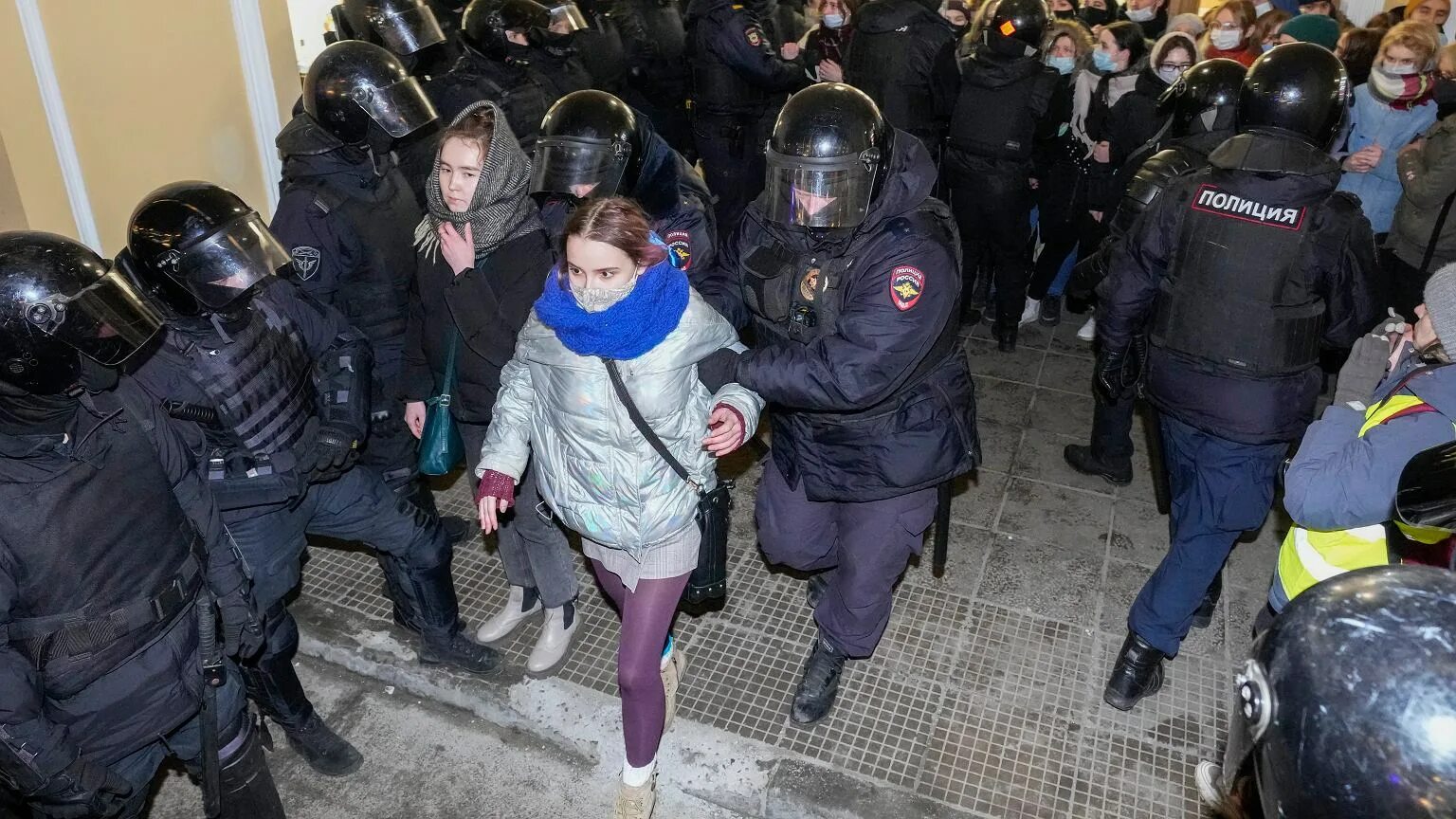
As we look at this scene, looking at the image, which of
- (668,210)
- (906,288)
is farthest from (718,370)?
(668,210)

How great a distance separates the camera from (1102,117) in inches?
234

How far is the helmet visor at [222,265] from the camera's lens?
9.26ft

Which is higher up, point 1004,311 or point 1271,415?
point 1271,415

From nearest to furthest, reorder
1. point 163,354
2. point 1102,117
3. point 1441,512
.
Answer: point 1441,512, point 163,354, point 1102,117

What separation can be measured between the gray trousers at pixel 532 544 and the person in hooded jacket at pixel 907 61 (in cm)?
359

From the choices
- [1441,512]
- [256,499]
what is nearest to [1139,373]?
[1441,512]

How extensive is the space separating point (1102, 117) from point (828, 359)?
391cm

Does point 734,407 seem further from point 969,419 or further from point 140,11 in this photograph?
point 140,11

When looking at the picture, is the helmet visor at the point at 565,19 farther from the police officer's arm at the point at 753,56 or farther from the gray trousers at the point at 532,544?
the gray trousers at the point at 532,544

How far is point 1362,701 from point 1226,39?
20.0ft

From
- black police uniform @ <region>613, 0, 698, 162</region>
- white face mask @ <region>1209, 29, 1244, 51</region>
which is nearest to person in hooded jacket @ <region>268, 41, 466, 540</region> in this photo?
black police uniform @ <region>613, 0, 698, 162</region>

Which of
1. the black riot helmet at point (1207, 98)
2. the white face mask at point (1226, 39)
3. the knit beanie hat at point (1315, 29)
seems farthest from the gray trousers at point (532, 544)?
the knit beanie hat at point (1315, 29)

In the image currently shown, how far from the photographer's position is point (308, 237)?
3.64 m

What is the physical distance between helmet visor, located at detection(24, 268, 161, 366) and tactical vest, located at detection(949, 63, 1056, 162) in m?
4.55
